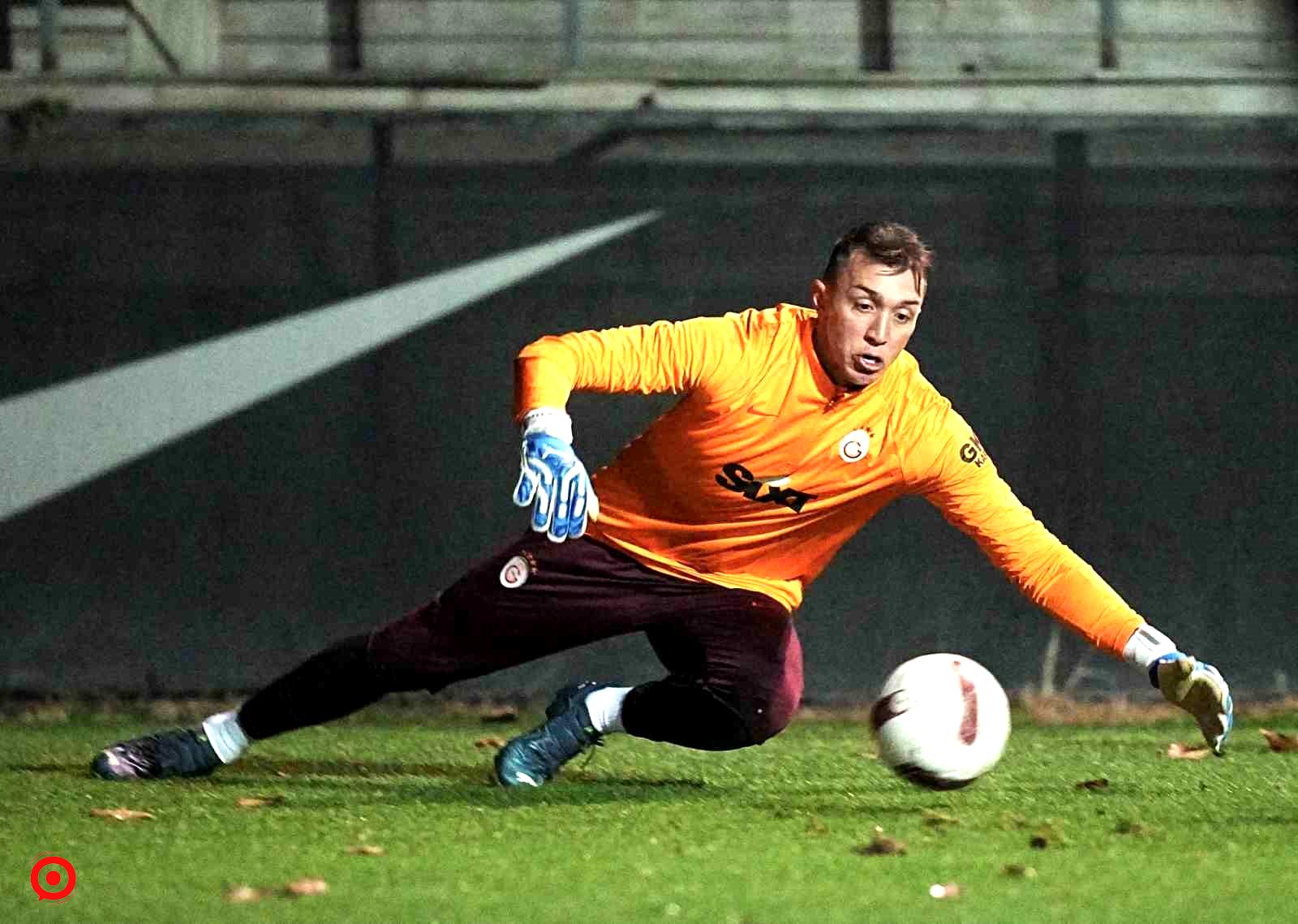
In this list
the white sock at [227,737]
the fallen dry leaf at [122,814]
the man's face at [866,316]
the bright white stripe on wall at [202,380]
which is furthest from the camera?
the bright white stripe on wall at [202,380]

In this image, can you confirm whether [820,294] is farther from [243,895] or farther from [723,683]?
[243,895]

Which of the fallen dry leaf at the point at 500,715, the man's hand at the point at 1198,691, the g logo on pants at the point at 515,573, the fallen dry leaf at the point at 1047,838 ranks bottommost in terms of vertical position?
the fallen dry leaf at the point at 500,715

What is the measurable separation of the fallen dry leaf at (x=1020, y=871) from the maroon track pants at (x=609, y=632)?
1.09 meters

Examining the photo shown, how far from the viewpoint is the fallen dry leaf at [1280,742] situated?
22.1 feet

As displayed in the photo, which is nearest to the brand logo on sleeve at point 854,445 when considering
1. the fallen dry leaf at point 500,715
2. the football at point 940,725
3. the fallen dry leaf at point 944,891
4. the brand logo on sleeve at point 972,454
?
the brand logo on sleeve at point 972,454

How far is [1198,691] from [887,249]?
4.37 feet

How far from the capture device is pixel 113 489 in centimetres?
807

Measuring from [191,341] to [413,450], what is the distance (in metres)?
1.00

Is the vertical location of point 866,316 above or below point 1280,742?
above

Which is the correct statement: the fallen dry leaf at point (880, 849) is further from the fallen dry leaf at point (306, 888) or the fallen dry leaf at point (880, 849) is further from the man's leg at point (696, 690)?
the fallen dry leaf at point (306, 888)

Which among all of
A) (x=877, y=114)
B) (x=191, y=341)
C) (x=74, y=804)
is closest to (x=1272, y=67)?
(x=877, y=114)

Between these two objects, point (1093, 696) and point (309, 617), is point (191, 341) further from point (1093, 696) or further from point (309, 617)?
point (1093, 696)

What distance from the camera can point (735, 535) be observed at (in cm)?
537

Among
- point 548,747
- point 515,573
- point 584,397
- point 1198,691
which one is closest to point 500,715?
point 584,397
